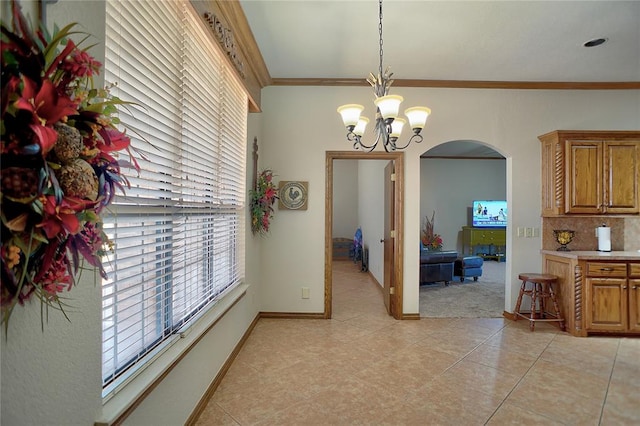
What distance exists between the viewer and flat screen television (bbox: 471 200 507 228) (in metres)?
8.33

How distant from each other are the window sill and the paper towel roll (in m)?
4.42

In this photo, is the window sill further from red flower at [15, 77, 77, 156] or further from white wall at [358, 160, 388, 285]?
white wall at [358, 160, 388, 285]

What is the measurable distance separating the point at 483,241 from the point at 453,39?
6631 mm

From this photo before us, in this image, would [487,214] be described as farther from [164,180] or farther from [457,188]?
[164,180]

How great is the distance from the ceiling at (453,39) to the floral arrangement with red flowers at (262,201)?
4.25 ft

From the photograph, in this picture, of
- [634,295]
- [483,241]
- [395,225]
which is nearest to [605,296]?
Result: [634,295]

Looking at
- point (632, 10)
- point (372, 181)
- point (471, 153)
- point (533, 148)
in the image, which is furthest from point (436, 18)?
point (471, 153)

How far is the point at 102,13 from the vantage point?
1.04 meters

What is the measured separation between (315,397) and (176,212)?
1605mm

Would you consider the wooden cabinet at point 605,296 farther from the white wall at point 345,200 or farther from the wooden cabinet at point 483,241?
the white wall at point 345,200

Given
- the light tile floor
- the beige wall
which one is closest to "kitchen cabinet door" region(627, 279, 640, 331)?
the light tile floor

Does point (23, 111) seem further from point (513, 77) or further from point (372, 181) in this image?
point (372, 181)

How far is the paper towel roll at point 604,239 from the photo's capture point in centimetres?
364

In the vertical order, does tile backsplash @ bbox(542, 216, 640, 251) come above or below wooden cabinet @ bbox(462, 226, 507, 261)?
above
